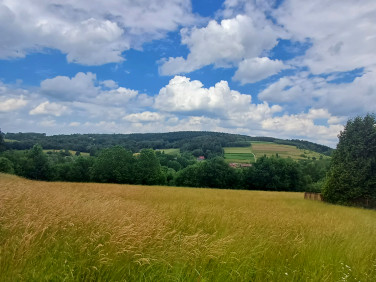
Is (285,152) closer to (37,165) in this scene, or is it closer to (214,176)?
(214,176)

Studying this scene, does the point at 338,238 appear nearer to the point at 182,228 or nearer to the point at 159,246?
the point at 182,228

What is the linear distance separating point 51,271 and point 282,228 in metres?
5.90

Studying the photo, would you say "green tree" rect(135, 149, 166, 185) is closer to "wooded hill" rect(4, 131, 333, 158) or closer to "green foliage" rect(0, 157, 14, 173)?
"green foliage" rect(0, 157, 14, 173)

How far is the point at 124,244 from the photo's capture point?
4.12m

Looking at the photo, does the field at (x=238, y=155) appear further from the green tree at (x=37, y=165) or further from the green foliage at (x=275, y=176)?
the green tree at (x=37, y=165)

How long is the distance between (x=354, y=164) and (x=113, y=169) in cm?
4397

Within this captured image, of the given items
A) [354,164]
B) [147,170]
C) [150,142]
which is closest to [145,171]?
[147,170]

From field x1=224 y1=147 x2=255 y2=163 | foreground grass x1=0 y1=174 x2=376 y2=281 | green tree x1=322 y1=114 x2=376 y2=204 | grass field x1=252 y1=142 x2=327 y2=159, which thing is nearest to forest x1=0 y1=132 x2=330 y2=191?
grass field x1=252 y1=142 x2=327 y2=159

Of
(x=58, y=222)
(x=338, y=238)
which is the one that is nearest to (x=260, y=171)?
(x=338, y=238)

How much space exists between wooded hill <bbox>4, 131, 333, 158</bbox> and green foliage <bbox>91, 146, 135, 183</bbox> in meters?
32.4

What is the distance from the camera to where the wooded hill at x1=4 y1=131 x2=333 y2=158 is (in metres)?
98.9

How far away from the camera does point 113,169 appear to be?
54.0m

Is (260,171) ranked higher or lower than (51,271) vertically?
lower

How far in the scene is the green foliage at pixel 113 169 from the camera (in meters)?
53.3
